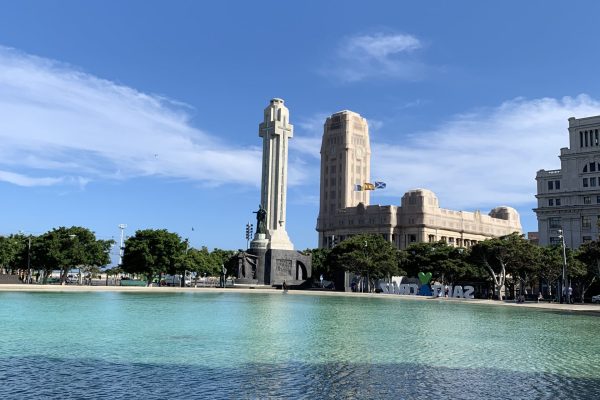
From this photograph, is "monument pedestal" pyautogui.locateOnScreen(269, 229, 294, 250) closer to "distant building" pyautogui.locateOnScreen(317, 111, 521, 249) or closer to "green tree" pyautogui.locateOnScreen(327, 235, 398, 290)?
"green tree" pyautogui.locateOnScreen(327, 235, 398, 290)

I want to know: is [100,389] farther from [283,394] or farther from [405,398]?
[405,398]

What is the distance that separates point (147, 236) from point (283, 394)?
7278cm

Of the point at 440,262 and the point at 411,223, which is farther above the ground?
the point at 411,223

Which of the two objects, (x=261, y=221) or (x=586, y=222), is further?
(x=586, y=222)

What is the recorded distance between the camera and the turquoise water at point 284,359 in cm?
1225

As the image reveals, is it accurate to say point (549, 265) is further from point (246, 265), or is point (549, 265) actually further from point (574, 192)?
point (574, 192)

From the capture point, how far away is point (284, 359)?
16.0 metres

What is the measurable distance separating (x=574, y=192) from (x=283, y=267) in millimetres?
68372

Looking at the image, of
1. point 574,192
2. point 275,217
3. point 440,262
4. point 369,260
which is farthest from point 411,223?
point 369,260

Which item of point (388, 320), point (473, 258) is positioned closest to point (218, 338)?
point (388, 320)

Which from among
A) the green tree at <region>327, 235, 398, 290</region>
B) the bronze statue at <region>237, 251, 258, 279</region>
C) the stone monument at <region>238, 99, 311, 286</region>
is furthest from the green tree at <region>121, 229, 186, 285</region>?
the green tree at <region>327, 235, 398, 290</region>

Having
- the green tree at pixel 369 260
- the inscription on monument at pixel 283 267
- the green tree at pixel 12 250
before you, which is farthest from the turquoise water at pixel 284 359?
the green tree at pixel 12 250

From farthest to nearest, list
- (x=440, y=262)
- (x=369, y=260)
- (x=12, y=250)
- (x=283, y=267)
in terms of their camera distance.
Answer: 1. (x=283, y=267)
2. (x=12, y=250)
3. (x=440, y=262)
4. (x=369, y=260)

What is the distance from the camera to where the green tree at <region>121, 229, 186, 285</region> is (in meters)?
78.9
